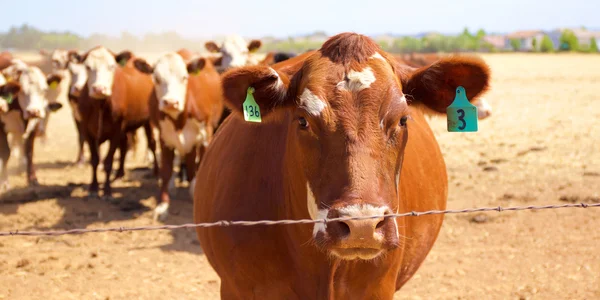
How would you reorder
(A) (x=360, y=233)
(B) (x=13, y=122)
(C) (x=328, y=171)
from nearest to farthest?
(A) (x=360, y=233), (C) (x=328, y=171), (B) (x=13, y=122)

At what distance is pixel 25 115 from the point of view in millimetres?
10148

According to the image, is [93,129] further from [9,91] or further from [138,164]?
[138,164]

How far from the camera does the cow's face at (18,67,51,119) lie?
10.1 metres

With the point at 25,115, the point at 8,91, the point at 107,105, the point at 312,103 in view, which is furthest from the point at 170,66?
the point at 312,103

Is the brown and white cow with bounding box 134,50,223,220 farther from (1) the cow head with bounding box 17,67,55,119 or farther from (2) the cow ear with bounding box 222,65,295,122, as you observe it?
(2) the cow ear with bounding box 222,65,295,122

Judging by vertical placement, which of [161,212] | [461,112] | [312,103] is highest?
[312,103]

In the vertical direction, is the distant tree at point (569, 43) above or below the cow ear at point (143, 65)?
below

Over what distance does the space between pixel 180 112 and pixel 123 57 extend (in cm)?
250

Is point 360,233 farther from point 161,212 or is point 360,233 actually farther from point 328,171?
point 161,212

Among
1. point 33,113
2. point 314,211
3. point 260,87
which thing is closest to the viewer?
point 314,211

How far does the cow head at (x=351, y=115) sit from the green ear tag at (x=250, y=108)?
0.03 metres

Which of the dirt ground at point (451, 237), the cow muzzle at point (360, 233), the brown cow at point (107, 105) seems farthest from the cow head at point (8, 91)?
the cow muzzle at point (360, 233)

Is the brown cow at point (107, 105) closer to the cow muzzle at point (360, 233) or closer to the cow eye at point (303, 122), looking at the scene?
the cow eye at point (303, 122)

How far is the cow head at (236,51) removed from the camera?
10.9m
